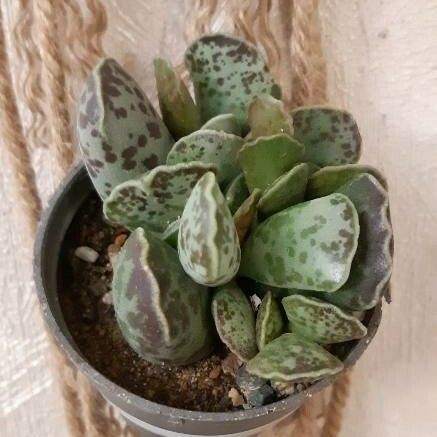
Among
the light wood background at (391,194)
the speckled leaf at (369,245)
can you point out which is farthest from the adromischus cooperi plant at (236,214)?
the light wood background at (391,194)

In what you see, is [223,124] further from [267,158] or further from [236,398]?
[236,398]

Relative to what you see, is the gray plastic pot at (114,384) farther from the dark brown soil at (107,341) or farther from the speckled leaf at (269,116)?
the speckled leaf at (269,116)

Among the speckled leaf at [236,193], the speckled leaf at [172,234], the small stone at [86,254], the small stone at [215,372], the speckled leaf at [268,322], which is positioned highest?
the speckled leaf at [236,193]

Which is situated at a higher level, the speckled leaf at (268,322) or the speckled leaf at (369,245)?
the speckled leaf at (369,245)

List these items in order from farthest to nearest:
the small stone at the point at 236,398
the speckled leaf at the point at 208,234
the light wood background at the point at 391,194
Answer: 1. the light wood background at the point at 391,194
2. the small stone at the point at 236,398
3. the speckled leaf at the point at 208,234

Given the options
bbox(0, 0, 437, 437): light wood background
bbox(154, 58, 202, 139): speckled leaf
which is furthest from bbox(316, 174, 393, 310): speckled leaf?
bbox(0, 0, 437, 437): light wood background

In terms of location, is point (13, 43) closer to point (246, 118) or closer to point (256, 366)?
point (246, 118)

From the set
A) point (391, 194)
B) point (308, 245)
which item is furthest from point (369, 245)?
point (391, 194)
